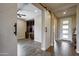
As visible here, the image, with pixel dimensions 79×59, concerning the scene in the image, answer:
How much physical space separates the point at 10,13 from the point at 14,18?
0.06 m

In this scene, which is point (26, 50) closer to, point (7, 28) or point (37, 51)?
point (37, 51)

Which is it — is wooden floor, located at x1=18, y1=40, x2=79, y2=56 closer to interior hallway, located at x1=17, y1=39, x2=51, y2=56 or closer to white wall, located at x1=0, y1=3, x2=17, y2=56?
interior hallway, located at x1=17, y1=39, x2=51, y2=56

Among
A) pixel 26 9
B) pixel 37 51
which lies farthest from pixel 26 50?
pixel 26 9

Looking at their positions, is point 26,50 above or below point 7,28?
below

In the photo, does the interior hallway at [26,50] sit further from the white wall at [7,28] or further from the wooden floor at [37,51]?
the white wall at [7,28]

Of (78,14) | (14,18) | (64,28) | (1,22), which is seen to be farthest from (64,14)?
(1,22)

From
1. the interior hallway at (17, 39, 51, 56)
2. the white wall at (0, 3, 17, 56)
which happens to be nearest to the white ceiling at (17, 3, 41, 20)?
the white wall at (0, 3, 17, 56)

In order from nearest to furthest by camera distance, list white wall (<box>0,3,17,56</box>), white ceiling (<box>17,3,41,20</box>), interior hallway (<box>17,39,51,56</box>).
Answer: white wall (<box>0,3,17,56</box>) → white ceiling (<box>17,3,41,20</box>) → interior hallway (<box>17,39,51,56</box>)

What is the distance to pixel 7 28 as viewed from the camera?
100 centimetres

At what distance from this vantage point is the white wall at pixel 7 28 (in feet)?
3.24

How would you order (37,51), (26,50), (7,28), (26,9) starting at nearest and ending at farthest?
(7,28)
(26,9)
(26,50)
(37,51)

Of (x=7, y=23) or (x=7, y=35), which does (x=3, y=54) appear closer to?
(x=7, y=35)

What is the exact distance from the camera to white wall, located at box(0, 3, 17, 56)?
0.99 m

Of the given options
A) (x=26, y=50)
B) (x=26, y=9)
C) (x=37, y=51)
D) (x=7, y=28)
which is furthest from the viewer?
(x=37, y=51)
